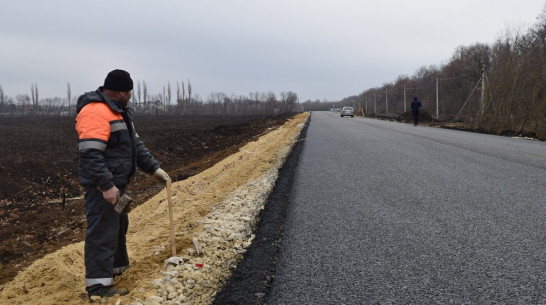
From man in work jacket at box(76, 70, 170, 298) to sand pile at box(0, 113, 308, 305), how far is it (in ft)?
0.98

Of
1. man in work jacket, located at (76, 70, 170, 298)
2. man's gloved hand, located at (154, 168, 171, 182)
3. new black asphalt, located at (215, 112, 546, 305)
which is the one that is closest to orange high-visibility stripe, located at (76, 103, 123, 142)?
man in work jacket, located at (76, 70, 170, 298)

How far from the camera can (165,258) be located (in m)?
3.84

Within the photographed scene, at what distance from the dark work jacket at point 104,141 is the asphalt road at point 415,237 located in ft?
5.15

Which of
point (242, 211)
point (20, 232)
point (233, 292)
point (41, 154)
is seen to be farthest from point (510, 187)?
point (41, 154)

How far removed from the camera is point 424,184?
23.0ft

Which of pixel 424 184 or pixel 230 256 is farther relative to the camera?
pixel 424 184

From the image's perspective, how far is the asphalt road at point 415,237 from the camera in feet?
10.00

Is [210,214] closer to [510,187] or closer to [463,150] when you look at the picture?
[510,187]

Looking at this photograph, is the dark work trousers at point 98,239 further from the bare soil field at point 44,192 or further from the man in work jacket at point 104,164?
the bare soil field at point 44,192

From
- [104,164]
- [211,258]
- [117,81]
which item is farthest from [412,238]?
[117,81]

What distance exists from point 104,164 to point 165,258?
1217 mm

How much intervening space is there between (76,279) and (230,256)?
1447 mm

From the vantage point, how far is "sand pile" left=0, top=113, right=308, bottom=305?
314 cm

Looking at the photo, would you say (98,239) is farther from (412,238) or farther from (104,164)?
(412,238)
